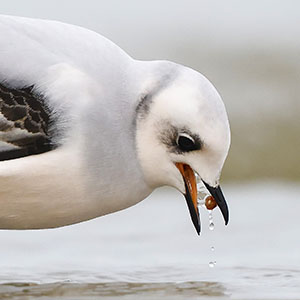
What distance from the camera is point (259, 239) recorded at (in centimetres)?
737

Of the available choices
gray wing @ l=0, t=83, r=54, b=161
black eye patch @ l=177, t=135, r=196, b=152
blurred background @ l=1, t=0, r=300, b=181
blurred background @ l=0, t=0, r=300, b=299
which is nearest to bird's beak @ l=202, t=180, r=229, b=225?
black eye patch @ l=177, t=135, r=196, b=152

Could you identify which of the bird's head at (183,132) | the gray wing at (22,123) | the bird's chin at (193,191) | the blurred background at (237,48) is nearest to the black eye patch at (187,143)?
the bird's head at (183,132)

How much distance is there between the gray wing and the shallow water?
2.00 feet

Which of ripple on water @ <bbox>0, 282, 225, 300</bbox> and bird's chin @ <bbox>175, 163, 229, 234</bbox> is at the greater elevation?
bird's chin @ <bbox>175, 163, 229, 234</bbox>

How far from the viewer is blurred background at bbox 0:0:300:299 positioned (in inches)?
231

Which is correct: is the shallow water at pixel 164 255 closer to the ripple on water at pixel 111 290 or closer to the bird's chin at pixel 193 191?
the ripple on water at pixel 111 290

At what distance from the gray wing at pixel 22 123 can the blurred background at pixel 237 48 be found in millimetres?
4857

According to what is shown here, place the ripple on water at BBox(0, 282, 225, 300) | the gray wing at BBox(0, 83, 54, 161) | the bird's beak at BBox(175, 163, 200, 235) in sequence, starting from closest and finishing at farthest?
the ripple on water at BBox(0, 282, 225, 300), the gray wing at BBox(0, 83, 54, 161), the bird's beak at BBox(175, 163, 200, 235)

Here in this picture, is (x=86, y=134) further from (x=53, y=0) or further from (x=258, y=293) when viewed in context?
(x=53, y=0)

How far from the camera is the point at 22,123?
538 cm

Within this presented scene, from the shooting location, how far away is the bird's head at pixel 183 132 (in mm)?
5180

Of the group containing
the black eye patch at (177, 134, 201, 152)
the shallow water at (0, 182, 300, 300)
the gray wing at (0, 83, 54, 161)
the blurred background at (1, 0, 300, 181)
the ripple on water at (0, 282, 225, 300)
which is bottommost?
the ripple on water at (0, 282, 225, 300)

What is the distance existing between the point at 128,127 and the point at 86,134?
19cm

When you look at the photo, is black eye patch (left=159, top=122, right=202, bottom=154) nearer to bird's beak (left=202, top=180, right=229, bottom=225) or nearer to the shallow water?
bird's beak (left=202, top=180, right=229, bottom=225)
